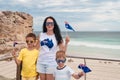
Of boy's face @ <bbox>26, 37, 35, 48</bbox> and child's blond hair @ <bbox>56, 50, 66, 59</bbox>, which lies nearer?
child's blond hair @ <bbox>56, 50, 66, 59</bbox>

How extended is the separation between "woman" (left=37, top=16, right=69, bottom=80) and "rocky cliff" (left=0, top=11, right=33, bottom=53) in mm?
14984

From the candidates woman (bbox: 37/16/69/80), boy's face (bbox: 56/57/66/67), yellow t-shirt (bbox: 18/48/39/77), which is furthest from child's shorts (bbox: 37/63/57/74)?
boy's face (bbox: 56/57/66/67)

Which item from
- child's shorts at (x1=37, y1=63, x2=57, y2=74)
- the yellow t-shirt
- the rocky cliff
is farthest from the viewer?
the rocky cliff

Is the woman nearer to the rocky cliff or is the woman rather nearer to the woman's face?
the woman's face

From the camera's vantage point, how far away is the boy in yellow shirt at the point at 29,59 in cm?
382

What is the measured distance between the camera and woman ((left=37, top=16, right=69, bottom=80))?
12.2 feet

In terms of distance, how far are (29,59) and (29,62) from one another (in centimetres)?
4

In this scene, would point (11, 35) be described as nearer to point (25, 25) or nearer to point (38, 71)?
point (25, 25)

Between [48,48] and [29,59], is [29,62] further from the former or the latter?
[48,48]

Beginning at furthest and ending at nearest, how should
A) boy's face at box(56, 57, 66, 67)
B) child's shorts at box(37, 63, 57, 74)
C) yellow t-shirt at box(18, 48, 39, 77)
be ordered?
yellow t-shirt at box(18, 48, 39, 77) < child's shorts at box(37, 63, 57, 74) < boy's face at box(56, 57, 66, 67)

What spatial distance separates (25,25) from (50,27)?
22600 mm

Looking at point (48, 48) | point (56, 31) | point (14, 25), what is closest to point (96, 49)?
point (14, 25)

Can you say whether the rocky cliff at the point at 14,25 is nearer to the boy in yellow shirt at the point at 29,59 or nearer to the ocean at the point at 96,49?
the ocean at the point at 96,49

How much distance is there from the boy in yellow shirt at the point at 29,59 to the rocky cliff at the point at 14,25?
14860mm
